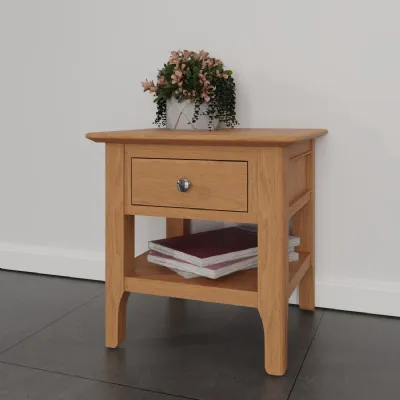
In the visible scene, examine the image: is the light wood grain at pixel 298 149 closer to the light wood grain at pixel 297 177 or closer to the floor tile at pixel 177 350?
the light wood grain at pixel 297 177

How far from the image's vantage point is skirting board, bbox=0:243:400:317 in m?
1.54

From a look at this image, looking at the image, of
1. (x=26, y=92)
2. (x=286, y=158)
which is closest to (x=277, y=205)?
(x=286, y=158)

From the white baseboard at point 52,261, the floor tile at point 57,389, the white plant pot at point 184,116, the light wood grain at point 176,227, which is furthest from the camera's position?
the white baseboard at point 52,261

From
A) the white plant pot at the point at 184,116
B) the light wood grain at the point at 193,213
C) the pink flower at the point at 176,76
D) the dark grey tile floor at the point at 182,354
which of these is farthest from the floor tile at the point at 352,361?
the pink flower at the point at 176,76

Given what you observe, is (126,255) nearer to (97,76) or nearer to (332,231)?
(332,231)

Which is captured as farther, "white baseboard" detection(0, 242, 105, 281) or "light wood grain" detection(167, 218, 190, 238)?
"white baseboard" detection(0, 242, 105, 281)

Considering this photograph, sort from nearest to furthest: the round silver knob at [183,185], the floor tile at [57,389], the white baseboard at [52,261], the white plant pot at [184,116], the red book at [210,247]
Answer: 1. the floor tile at [57,389]
2. the round silver knob at [183,185]
3. the red book at [210,247]
4. the white plant pot at [184,116]
5. the white baseboard at [52,261]

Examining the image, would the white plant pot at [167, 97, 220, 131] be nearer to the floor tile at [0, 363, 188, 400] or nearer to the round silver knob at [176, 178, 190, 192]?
the round silver knob at [176, 178, 190, 192]

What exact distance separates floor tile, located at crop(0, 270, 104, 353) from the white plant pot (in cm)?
64

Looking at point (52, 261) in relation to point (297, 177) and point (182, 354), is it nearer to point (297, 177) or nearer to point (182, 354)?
point (182, 354)

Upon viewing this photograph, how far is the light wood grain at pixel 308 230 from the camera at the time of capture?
152 centimetres

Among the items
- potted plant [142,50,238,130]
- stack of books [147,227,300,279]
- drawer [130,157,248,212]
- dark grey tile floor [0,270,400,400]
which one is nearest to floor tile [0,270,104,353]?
dark grey tile floor [0,270,400,400]

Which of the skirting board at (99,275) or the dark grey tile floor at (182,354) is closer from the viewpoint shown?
the dark grey tile floor at (182,354)

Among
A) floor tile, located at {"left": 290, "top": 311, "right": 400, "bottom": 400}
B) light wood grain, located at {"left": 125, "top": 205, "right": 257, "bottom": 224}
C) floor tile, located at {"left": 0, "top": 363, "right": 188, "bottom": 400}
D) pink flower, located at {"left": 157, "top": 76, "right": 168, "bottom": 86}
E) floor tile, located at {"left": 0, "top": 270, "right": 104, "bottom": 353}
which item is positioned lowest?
floor tile, located at {"left": 0, "top": 363, "right": 188, "bottom": 400}
